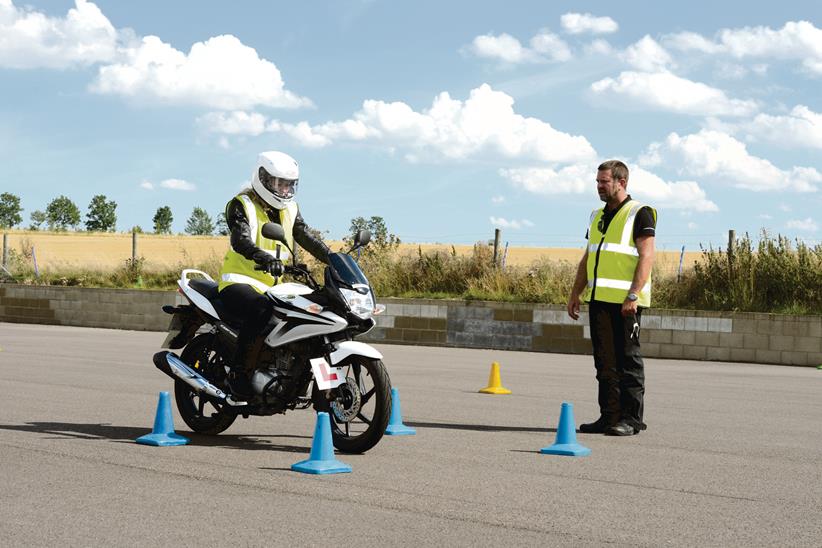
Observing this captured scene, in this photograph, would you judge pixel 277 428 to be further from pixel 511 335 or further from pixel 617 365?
pixel 511 335

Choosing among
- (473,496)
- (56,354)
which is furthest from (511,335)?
(473,496)

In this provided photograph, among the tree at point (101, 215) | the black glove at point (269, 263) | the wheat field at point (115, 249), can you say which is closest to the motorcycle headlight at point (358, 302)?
the black glove at point (269, 263)

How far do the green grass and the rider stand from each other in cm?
1416

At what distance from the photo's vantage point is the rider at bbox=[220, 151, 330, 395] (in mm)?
8070

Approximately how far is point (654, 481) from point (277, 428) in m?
3.43

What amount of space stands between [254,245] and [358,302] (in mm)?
917

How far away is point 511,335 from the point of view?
2184 centimetres

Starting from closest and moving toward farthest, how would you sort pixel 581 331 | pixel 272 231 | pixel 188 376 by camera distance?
pixel 272 231 → pixel 188 376 → pixel 581 331

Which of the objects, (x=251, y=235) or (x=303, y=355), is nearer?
(x=303, y=355)

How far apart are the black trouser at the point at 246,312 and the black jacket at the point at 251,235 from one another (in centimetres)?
28

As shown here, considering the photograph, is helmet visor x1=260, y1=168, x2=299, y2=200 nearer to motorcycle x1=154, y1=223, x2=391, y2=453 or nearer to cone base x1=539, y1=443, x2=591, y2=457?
motorcycle x1=154, y1=223, x2=391, y2=453

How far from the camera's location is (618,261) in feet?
31.0

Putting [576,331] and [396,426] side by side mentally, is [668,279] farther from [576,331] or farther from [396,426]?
[396,426]

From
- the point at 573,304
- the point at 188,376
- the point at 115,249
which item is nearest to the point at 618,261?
the point at 573,304
